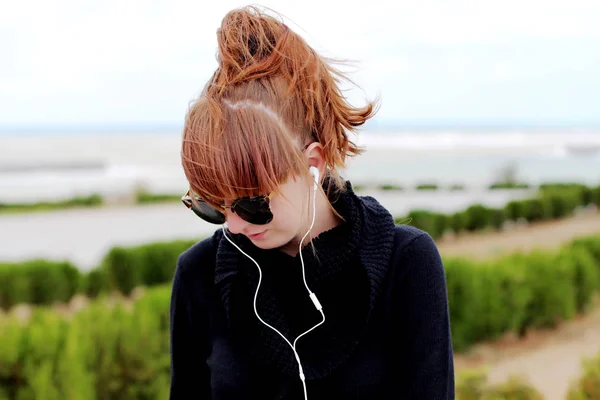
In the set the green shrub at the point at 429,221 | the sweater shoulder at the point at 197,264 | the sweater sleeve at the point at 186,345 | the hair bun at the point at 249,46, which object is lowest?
the green shrub at the point at 429,221

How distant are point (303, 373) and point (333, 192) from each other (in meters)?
0.45

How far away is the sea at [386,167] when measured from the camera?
25064 mm

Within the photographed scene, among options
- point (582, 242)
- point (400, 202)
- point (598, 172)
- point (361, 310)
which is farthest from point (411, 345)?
point (598, 172)

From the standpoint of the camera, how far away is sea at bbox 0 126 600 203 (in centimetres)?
2506

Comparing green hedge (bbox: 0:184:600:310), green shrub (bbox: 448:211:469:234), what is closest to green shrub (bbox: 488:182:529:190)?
green shrub (bbox: 448:211:469:234)

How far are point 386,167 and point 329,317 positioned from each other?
34.2 meters

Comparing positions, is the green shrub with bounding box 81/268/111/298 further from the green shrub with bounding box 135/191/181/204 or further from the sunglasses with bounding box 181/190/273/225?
A: the green shrub with bounding box 135/191/181/204

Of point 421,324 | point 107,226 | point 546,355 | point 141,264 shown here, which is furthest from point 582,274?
point 107,226

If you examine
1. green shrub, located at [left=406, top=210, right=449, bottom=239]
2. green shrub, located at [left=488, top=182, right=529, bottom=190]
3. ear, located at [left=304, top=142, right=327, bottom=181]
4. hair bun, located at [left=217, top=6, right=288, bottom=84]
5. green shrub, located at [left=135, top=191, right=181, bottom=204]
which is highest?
hair bun, located at [left=217, top=6, right=288, bottom=84]

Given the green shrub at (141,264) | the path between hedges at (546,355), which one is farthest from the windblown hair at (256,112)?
the green shrub at (141,264)

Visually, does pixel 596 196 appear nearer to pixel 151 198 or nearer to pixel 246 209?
pixel 151 198

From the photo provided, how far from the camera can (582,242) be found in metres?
7.95

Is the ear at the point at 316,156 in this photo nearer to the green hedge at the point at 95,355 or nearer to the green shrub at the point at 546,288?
the green hedge at the point at 95,355

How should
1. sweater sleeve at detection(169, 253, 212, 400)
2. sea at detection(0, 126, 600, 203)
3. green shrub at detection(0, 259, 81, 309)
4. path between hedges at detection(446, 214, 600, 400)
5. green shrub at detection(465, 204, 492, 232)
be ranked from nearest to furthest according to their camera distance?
sweater sleeve at detection(169, 253, 212, 400)
path between hedges at detection(446, 214, 600, 400)
green shrub at detection(0, 259, 81, 309)
green shrub at detection(465, 204, 492, 232)
sea at detection(0, 126, 600, 203)
